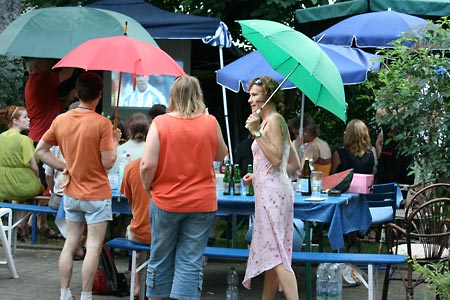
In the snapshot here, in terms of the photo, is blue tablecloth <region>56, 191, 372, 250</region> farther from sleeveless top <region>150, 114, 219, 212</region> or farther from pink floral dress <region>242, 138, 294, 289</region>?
sleeveless top <region>150, 114, 219, 212</region>

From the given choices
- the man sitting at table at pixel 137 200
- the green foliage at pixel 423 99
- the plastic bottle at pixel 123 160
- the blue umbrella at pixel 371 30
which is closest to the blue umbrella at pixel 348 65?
the blue umbrella at pixel 371 30

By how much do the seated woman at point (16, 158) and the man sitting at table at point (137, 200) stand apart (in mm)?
3344

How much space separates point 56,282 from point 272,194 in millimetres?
2887

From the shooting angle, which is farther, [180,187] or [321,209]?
[321,209]

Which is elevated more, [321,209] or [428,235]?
[321,209]

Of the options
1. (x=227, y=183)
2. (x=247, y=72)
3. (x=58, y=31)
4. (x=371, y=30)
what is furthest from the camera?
(x=371, y=30)

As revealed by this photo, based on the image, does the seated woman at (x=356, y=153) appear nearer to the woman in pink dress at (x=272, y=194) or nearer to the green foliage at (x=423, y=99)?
the green foliage at (x=423, y=99)

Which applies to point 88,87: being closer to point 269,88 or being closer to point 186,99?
point 186,99

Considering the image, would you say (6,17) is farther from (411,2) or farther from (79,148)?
(79,148)

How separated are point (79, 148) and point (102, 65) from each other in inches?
30.1

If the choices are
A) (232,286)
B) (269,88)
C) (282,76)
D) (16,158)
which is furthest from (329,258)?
(16,158)

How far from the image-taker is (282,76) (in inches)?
392

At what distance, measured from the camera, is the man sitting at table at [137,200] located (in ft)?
23.4

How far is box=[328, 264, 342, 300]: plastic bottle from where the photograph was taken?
7.57m
